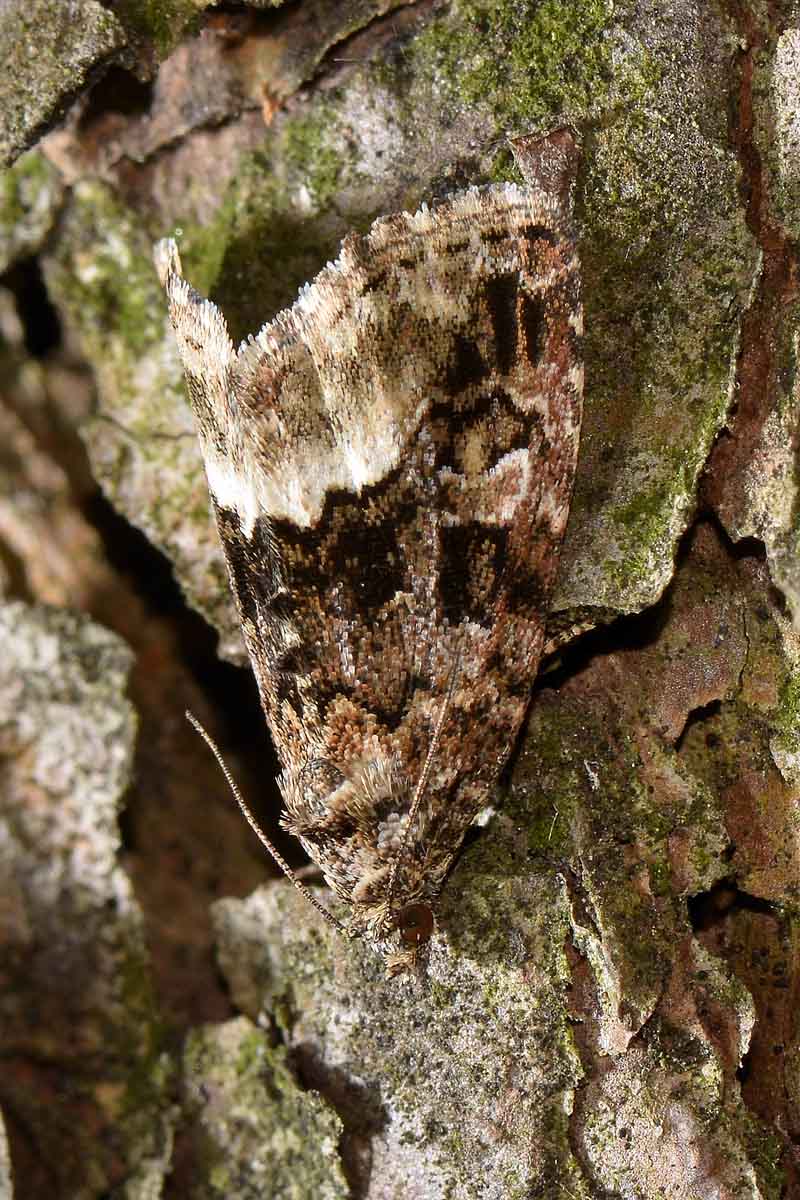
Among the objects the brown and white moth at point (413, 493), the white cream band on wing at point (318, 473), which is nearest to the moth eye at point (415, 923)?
the brown and white moth at point (413, 493)

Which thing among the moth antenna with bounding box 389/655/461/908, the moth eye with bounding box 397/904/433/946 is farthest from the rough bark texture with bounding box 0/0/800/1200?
the moth antenna with bounding box 389/655/461/908

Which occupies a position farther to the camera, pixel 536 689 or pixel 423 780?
pixel 536 689

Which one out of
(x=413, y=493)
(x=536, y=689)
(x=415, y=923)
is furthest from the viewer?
(x=536, y=689)

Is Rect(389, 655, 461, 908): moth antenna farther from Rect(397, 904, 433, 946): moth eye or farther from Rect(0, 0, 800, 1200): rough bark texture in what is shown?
Rect(0, 0, 800, 1200): rough bark texture

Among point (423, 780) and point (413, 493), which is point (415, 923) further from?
point (413, 493)

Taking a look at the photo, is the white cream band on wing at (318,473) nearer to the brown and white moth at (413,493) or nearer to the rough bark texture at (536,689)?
the brown and white moth at (413,493)

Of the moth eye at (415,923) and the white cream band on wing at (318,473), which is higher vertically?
the white cream band on wing at (318,473)

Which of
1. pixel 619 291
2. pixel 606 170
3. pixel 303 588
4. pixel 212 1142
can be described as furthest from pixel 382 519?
pixel 212 1142

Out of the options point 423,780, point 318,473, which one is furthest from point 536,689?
point 318,473
